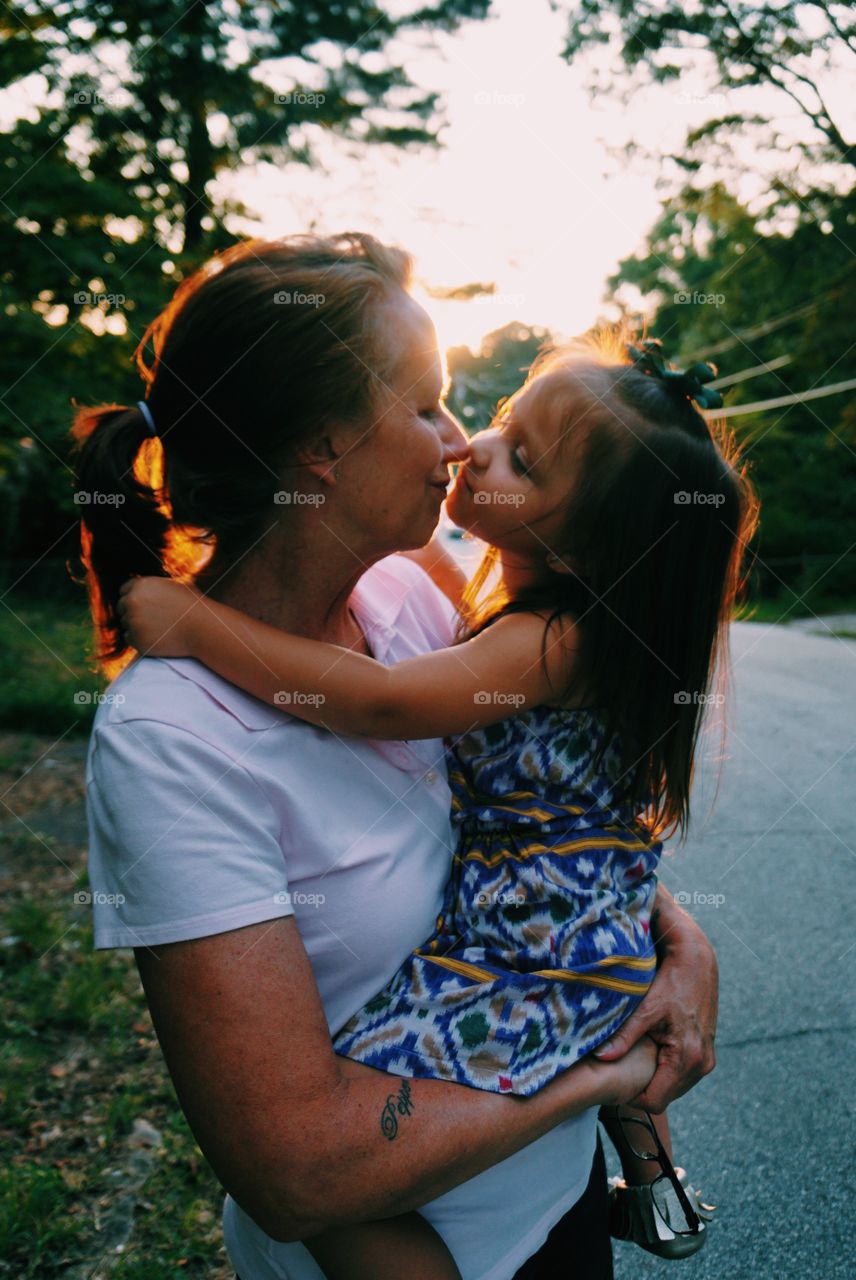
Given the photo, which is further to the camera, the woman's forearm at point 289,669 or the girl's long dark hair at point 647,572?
the girl's long dark hair at point 647,572

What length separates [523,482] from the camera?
1.77 metres

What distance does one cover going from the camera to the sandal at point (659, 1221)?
1.53 metres

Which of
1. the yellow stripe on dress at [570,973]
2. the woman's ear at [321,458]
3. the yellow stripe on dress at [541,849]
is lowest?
the yellow stripe on dress at [570,973]

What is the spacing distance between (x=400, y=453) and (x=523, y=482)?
359mm

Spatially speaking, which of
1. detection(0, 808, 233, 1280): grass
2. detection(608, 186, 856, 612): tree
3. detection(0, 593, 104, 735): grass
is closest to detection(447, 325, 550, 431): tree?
detection(0, 808, 233, 1280): grass

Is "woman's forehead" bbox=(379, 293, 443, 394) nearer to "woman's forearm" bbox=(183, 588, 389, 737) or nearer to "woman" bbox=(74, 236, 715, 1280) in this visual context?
"woman" bbox=(74, 236, 715, 1280)

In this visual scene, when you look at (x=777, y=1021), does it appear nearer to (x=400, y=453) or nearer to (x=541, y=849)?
(x=541, y=849)

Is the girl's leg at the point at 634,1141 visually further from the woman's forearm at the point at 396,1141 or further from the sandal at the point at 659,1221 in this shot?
the woman's forearm at the point at 396,1141

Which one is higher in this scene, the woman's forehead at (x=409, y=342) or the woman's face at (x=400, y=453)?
the woman's forehead at (x=409, y=342)

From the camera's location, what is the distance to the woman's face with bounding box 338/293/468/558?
57.5 inches

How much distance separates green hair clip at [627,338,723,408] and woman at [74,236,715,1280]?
1.59 feet

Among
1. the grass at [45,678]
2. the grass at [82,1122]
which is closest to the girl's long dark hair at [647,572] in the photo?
the grass at [82,1122]

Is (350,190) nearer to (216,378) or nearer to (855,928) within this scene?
(855,928)

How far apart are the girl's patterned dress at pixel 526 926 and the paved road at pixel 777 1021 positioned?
2.26 feet
